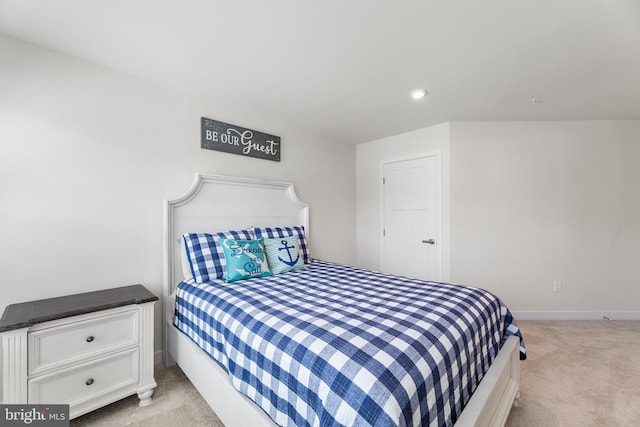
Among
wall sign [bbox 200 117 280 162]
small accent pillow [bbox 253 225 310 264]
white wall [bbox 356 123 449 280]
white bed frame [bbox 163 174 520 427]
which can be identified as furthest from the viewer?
white wall [bbox 356 123 449 280]

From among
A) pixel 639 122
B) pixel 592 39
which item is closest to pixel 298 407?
pixel 592 39

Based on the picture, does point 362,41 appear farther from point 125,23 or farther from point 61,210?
point 61,210

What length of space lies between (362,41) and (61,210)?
219cm

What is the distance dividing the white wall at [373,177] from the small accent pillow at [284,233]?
4.24 ft

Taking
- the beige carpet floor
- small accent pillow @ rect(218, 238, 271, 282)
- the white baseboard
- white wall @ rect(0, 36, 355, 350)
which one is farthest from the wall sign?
the white baseboard

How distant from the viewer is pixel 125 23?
1522 millimetres

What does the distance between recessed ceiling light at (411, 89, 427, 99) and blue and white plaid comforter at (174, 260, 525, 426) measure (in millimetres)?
1591

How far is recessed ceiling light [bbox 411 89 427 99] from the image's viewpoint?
2324mm

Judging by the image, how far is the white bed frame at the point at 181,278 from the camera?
1.27 metres

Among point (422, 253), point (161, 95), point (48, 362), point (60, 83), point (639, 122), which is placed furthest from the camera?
point (422, 253)

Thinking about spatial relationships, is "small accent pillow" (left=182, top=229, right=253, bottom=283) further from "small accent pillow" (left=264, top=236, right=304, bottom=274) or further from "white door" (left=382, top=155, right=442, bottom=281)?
Answer: "white door" (left=382, top=155, right=442, bottom=281)

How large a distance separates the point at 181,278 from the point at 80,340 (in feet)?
2.58

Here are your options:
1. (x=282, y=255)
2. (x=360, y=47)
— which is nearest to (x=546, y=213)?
(x=360, y=47)

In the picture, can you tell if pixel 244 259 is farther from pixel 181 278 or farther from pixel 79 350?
pixel 79 350
